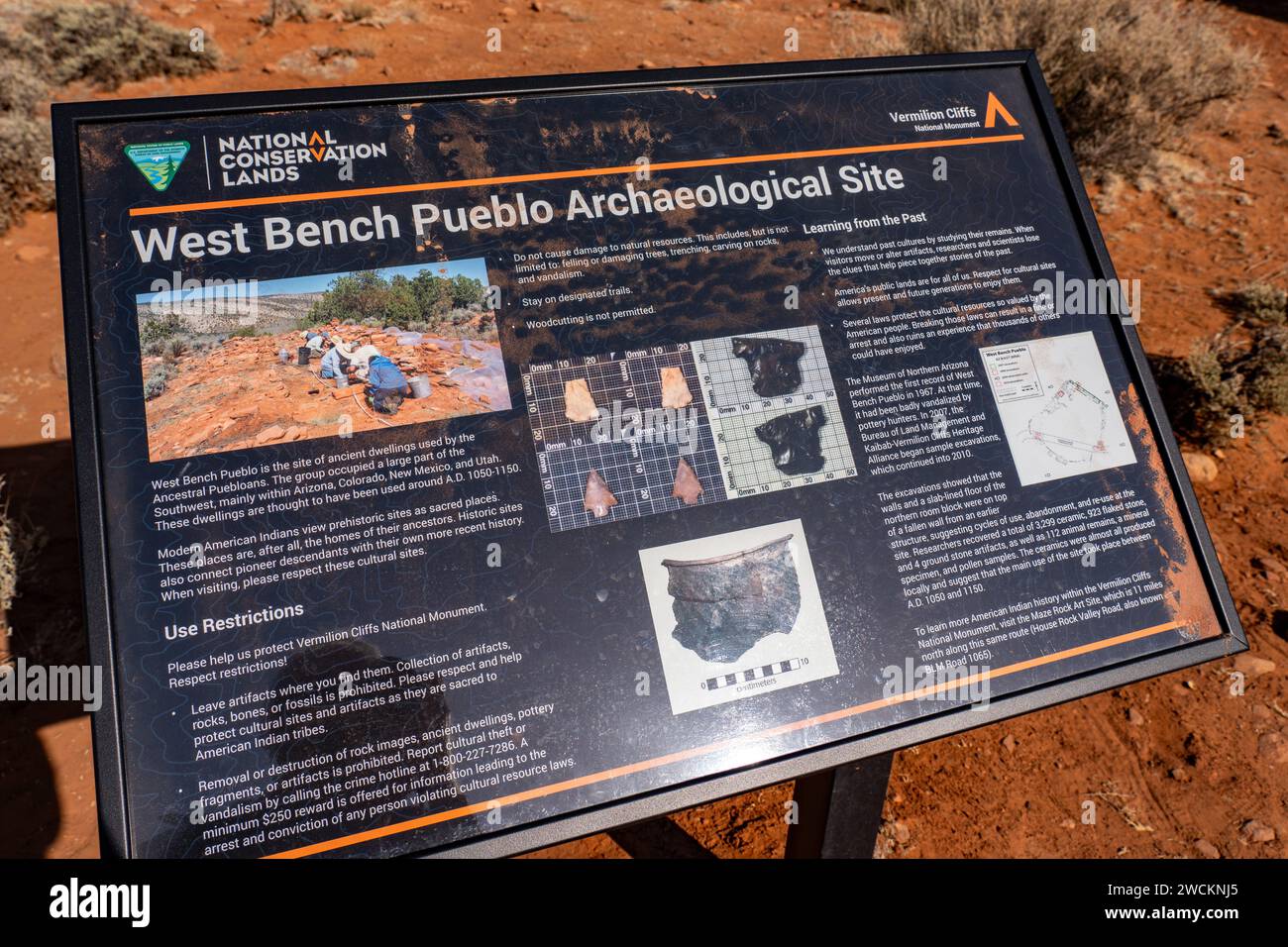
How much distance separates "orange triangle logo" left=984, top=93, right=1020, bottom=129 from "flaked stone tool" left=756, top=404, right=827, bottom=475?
115 cm

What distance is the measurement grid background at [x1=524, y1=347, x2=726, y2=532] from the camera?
1.74 m

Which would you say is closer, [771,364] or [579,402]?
[579,402]

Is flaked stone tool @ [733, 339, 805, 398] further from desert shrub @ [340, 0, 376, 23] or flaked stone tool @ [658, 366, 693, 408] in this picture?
desert shrub @ [340, 0, 376, 23]

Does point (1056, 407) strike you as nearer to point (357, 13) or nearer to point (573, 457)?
point (573, 457)

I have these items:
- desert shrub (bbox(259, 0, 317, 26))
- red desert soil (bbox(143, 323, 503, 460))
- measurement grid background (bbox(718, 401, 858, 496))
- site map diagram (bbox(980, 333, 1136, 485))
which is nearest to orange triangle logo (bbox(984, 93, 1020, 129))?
site map diagram (bbox(980, 333, 1136, 485))

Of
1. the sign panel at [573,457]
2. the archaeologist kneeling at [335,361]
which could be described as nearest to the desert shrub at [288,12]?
the sign panel at [573,457]

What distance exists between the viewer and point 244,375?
5.41 feet

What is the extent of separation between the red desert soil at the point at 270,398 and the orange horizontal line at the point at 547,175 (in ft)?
1.07

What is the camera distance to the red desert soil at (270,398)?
63.5 inches

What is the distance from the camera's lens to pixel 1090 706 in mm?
3271

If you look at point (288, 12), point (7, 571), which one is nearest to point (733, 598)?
point (7, 571)

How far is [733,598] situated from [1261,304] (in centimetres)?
493
